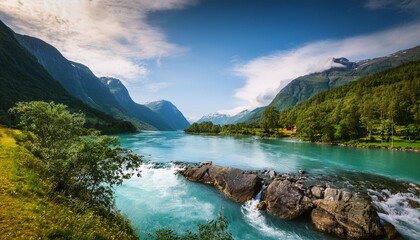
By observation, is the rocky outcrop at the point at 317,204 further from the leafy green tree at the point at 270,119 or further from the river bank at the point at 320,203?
the leafy green tree at the point at 270,119

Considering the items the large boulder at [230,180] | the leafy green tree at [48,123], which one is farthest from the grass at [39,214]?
the large boulder at [230,180]

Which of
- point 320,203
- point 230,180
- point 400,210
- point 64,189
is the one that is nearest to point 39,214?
point 64,189

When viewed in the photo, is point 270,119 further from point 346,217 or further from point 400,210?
point 346,217

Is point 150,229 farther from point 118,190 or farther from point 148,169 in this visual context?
point 148,169

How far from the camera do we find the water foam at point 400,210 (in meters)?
26.0

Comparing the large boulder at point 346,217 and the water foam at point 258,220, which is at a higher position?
the large boulder at point 346,217

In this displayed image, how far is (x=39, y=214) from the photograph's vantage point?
1395cm

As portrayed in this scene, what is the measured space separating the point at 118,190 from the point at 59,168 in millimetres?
18791

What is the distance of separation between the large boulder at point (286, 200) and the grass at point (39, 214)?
1887cm

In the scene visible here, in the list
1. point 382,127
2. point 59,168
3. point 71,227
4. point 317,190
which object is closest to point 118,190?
point 59,168

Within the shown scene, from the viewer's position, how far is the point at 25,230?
11.9m

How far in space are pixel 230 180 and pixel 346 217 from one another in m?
17.1

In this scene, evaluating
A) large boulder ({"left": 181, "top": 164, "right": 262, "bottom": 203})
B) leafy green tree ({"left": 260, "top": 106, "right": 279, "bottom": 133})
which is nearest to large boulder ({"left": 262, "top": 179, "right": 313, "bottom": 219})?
large boulder ({"left": 181, "top": 164, "right": 262, "bottom": 203})

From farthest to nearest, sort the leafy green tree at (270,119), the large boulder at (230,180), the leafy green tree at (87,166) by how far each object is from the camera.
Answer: the leafy green tree at (270,119) → the large boulder at (230,180) → the leafy green tree at (87,166)
